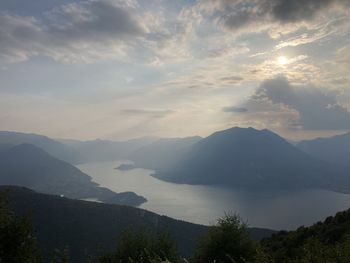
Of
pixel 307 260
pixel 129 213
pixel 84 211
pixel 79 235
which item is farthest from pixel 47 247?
pixel 307 260

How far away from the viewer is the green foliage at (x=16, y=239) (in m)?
22.1

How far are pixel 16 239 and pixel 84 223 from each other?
136 metres

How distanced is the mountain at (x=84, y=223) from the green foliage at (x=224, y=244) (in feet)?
287

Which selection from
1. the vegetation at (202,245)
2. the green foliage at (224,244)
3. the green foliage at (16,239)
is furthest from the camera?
the green foliage at (224,244)

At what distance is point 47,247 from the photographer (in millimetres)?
121625

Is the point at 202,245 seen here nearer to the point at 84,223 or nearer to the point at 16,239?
the point at 16,239

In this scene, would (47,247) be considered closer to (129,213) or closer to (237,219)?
(129,213)

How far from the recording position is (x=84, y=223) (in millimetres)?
152000

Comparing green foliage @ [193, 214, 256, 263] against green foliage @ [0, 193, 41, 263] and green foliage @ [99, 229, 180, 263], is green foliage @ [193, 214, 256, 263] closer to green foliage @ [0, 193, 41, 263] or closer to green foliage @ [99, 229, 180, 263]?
green foliage @ [99, 229, 180, 263]

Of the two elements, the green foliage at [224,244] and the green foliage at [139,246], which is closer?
the green foliage at [224,244]

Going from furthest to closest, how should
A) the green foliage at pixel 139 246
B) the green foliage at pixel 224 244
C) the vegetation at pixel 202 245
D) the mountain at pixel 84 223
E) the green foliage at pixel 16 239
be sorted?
1. the mountain at pixel 84 223
2. the green foliage at pixel 139 246
3. the green foliage at pixel 224 244
4. the green foliage at pixel 16 239
5. the vegetation at pixel 202 245

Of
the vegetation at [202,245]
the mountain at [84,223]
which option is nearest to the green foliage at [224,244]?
the vegetation at [202,245]

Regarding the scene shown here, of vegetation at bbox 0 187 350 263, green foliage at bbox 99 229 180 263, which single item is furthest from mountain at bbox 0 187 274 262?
green foliage at bbox 99 229 180 263

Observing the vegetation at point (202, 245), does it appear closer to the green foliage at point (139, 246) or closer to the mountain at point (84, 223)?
the green foliage at point (139, 246)
